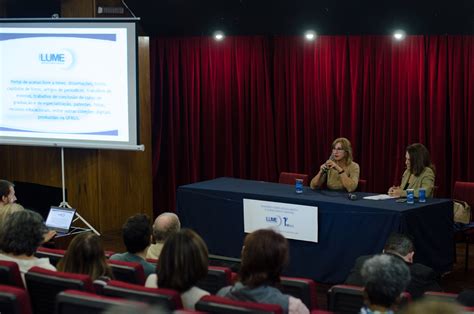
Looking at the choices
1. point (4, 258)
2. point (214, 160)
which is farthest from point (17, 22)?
point (4, 258)

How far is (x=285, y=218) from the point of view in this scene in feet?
21.2

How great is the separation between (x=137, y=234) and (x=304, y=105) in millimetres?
4664

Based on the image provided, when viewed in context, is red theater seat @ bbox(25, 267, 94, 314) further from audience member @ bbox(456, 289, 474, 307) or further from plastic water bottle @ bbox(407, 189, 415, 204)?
plastic water bottle @ bbox(407, 189, 415, 204)

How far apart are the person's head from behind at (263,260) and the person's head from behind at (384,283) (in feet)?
1.21

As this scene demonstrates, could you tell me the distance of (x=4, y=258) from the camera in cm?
400

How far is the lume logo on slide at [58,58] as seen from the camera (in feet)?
25.2

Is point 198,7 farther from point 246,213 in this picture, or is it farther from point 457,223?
point 457,223

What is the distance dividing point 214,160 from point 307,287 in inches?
215

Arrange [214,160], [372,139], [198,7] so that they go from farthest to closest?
1. [214,160]
2. [372,139]
3. [198,7]

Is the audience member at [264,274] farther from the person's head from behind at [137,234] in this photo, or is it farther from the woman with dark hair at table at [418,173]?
the woman with dark hair at table at [418,173]

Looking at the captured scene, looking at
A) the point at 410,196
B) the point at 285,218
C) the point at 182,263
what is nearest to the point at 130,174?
the point at 285,218

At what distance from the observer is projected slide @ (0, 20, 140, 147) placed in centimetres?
754

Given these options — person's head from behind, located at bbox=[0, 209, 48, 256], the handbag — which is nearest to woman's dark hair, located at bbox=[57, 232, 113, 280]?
person's head from behind, located at bbox=[0, 209, 48, 256]

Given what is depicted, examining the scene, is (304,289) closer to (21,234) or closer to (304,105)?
(21,234)
